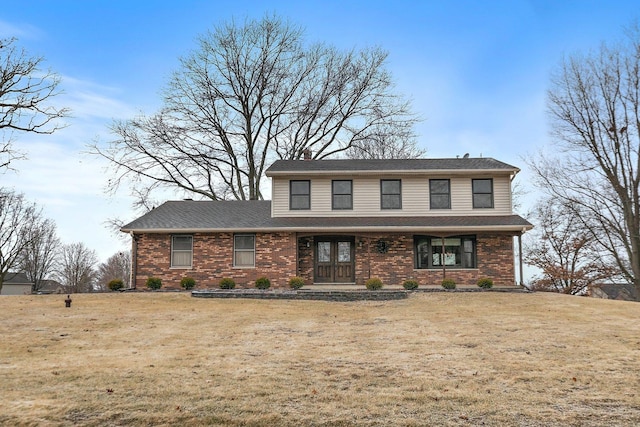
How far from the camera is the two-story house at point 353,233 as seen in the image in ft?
67.5

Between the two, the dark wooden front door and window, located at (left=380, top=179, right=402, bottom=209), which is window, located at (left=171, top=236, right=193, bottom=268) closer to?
the dark wooden front door

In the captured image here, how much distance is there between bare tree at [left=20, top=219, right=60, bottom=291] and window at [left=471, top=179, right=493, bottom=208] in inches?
1654

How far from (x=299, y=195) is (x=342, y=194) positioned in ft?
6.08

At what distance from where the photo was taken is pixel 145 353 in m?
9.14

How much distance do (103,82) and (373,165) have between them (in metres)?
11.4

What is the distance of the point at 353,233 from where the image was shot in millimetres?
20703

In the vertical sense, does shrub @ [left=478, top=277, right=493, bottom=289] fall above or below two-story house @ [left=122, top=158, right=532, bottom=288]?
below

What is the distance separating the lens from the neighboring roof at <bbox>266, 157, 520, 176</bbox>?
69.2ft

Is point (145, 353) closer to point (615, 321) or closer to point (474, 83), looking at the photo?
point (615, 321)

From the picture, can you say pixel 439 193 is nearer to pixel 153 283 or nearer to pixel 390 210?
pixel 390 210

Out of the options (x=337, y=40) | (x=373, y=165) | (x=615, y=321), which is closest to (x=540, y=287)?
(x=373, y=165)

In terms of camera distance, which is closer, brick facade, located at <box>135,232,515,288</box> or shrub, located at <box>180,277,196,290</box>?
shrub, located at <box>180,277,196,290</box>

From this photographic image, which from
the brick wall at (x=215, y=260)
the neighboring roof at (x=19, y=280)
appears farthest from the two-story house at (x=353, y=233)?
the neighboring roof at (x=19, y=280)

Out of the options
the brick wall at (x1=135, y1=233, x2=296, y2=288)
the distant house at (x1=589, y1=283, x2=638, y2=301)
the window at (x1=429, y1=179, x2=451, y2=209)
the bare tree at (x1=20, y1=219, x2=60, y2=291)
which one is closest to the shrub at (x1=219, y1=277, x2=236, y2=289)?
the brick wall at (x1=135, y1=233, x2=296, y2=288)
